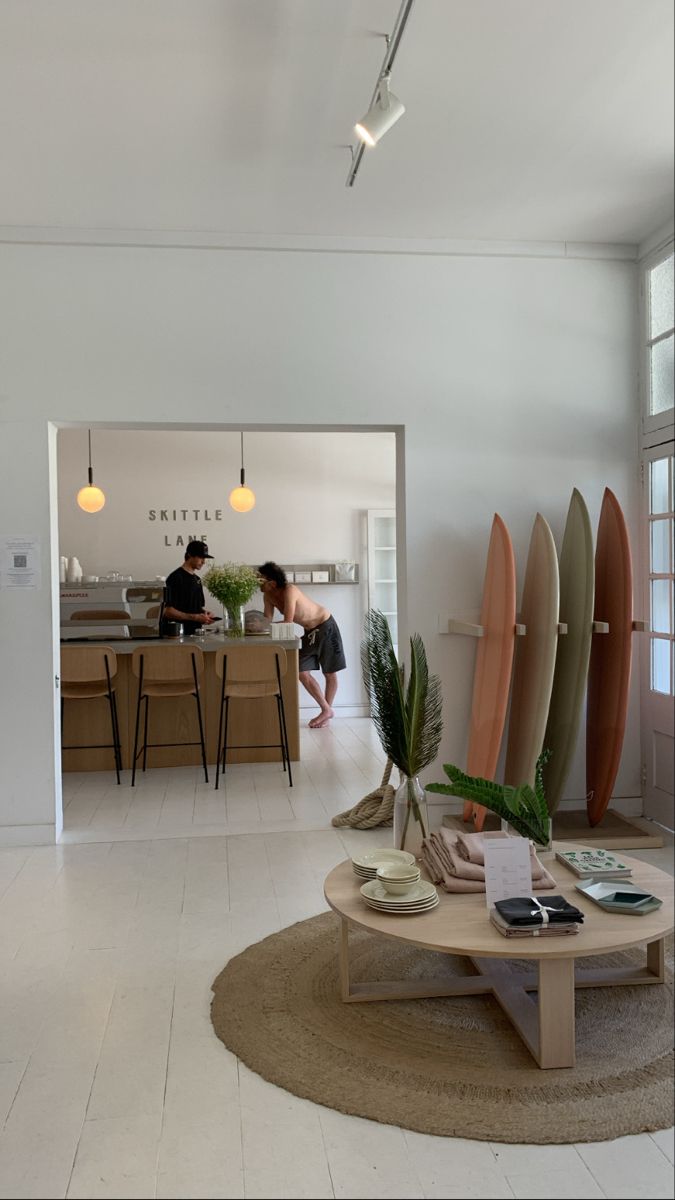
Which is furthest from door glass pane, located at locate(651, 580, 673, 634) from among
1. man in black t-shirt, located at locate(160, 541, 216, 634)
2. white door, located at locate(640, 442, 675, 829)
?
man in black t-shirt, located at locate(160, 541, 216, 634)

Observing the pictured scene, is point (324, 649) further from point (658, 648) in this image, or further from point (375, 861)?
point (375, 861)

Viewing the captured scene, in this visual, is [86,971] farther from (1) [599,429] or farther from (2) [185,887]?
(1) [599,429]

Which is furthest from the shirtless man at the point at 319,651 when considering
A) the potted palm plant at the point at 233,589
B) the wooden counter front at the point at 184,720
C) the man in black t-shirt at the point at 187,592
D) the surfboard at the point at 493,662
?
the surfboard at the point at 493,662

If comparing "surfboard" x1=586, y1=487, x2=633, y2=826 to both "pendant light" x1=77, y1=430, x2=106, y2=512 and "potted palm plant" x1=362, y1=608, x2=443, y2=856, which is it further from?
"pendant light" x1=77, y1=430, x2=106, y2=512

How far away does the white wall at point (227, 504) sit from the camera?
757 centimetres

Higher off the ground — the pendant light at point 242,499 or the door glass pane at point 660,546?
the pendant light at point 242,499

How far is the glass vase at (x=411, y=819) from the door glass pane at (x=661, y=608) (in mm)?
1724

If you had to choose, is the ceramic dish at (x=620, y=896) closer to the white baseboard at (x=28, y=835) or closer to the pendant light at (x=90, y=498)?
the white baseboard at (x=28, y=835)

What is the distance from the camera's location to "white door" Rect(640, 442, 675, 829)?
3.88 metres

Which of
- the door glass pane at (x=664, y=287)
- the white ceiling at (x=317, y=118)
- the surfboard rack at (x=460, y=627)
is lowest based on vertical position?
the surfboard rack at (x=460, y=627)

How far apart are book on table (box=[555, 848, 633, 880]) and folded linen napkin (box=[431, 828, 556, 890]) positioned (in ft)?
0.40

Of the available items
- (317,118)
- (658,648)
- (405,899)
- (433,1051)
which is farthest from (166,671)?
(433,1051)

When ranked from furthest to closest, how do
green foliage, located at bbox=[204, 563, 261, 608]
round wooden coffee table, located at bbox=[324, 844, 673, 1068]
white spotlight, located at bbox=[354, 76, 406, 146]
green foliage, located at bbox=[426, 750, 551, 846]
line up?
green foliage, located at bbox=[204, 563, 261, 608] → white spotlight, located at bbox=[354, 76, 406, 146] → round wooden coffee table, located at bbox=[324, 844, 673, 1068] → green foliage, located at bbox=[426, 750, 551, 846]

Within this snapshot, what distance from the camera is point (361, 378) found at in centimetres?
421
